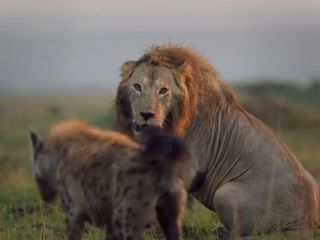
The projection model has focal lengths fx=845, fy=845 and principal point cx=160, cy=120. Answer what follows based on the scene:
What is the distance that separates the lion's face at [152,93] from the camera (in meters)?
6.65

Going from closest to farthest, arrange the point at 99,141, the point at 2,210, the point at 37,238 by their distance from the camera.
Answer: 1. the point at 99,141
2. the point at 37,238
3. the point at 2,210

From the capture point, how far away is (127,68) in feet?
23.4

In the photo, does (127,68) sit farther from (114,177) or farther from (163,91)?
(114,177)

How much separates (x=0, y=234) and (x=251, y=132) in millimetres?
2168

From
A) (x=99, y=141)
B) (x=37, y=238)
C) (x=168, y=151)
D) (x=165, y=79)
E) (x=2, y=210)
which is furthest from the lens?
(x=2, y=210)

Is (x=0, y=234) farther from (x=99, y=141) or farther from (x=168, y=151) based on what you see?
(x=168, y=151)

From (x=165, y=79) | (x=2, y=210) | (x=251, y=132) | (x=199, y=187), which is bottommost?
(x=2, y=210)

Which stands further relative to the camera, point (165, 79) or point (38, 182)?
point (165, 79)

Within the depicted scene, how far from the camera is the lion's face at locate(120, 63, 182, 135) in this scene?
6.65 m

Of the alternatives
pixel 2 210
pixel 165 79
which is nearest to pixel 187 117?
pixel 165 79

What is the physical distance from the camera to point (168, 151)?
4.69m

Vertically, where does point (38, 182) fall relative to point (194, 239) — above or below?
above

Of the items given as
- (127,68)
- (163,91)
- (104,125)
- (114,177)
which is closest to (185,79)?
(163,91)

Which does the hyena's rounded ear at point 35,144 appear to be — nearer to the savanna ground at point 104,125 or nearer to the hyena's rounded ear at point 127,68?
the savanna ground at point 104,125
